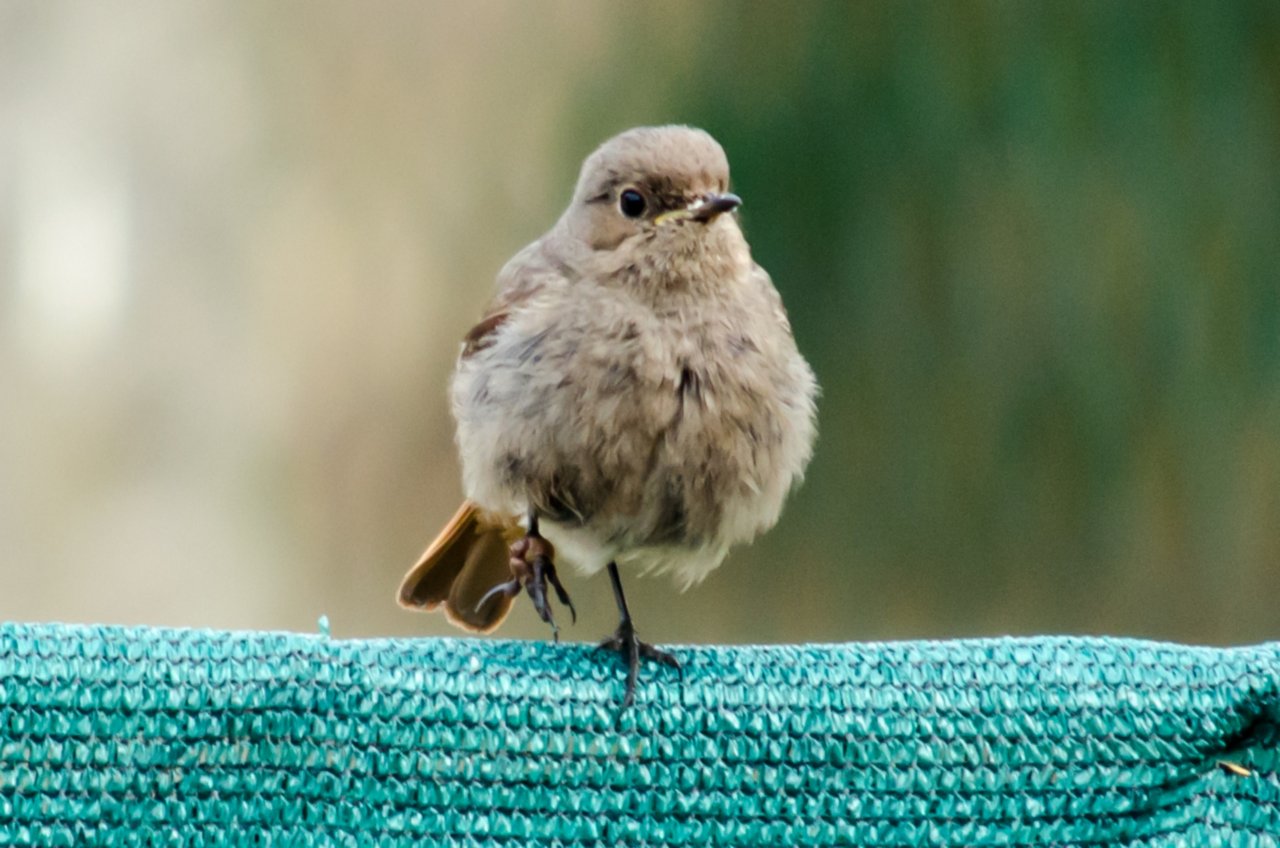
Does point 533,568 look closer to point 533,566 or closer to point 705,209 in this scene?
point 533,566

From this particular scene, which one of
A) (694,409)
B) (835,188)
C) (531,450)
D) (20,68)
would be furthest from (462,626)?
(20,68)

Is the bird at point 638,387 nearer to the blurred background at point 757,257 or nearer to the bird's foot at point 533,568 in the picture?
the bird's foot at point 533,568

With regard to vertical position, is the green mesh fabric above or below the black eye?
below

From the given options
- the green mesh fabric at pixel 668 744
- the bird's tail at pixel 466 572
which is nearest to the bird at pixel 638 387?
the bird's tail at pixel 466 572

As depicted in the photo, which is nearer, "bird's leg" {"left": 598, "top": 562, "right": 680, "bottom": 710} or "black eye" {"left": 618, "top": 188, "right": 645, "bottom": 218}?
"bird's leg" {"left": 598, "top": 562, "right": 680, "bottom": 710}

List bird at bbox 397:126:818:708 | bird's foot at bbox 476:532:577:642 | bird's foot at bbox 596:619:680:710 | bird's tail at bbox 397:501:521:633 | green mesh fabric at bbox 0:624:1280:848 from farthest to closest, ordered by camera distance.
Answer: bird's tail at bbox 397:501:521:633 → bird's foot at bbox 476:532:577:642 → bird at bbox 397:126:818:708 → bird's foot at bbox 596:619:680:710 → green mesh fabric at bbox 0:624:1280:848

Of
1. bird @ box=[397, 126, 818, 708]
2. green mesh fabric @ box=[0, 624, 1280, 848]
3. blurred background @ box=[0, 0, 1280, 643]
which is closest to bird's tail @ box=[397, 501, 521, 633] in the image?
bird @ box=[397, 126, 818, 708]

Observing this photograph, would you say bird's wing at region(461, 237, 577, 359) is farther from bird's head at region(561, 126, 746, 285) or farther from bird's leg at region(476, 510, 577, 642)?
bird's leg at region(476, 510, 577, 642)
